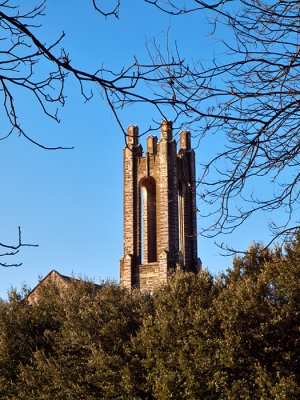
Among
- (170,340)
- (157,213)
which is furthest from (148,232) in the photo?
(170,340)

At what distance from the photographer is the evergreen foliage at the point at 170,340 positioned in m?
21.8

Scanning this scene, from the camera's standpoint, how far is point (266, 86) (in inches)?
290

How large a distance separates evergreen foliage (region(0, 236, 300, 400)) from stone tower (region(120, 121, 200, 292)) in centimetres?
1858

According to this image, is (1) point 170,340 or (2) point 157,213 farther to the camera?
(2) point 157,213

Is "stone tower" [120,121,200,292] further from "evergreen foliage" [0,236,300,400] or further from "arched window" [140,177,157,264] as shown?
"evergreen foliage" [0,236,300,400]

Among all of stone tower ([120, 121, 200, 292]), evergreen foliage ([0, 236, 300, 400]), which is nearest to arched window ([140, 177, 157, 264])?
stone tower ([120, 121, 200, 292])

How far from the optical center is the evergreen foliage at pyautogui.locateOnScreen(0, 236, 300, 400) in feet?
71.5

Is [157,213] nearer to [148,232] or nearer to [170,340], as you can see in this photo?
[148,232]

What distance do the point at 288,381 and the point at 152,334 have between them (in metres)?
5.23

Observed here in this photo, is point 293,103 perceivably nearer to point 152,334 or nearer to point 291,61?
point 291,61

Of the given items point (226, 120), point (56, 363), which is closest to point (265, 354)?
point (56, 363)

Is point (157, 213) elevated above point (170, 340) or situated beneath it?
elevated above

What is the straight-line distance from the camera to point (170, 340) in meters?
23.5

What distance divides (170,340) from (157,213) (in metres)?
25.2
